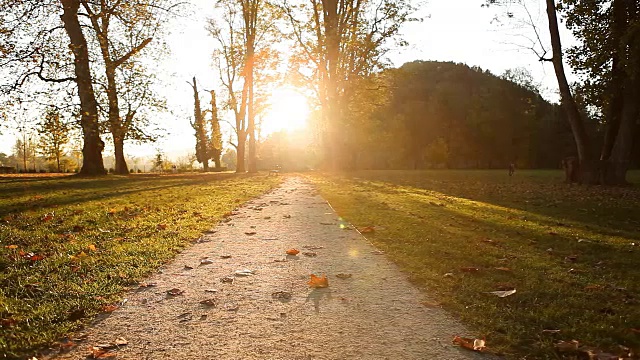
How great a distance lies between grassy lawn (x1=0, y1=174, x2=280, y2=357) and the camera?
125 inches

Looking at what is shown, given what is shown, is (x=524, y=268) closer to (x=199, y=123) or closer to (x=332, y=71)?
(x=332, y=71)

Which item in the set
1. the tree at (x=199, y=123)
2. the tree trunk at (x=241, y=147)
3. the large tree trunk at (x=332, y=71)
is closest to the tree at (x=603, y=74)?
the large tree trunk at (x=332, y=71)

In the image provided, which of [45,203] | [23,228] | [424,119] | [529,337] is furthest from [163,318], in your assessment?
[424,119]

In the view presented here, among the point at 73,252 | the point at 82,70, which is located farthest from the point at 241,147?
the point at 73,252

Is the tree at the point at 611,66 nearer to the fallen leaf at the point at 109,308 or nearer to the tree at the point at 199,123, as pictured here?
the fallen leaf at the point at 109,308

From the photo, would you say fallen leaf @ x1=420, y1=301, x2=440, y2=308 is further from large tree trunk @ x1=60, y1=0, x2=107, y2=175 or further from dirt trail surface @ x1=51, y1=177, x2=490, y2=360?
large tree trunk @ x1=60, y1=0, x2=107, y2=175

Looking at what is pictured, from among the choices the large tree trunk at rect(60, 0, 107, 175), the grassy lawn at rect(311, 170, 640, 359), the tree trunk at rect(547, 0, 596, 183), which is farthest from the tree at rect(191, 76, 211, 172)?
the grassy lawn at rect(311, 170, 640, 359)

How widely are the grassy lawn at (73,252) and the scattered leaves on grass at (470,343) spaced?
277cm

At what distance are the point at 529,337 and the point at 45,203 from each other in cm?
1092

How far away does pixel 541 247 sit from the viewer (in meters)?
6.28

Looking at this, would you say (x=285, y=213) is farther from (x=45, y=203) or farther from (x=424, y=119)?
(x=424, y=119)

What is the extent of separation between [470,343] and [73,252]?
4.95 m

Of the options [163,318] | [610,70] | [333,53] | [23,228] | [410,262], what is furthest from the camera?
[333,53]

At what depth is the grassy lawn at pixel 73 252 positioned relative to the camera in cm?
317
